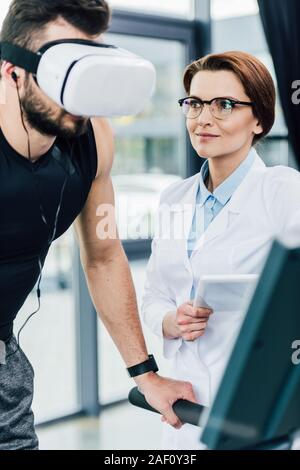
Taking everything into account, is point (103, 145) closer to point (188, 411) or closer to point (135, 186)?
point (188, 411)

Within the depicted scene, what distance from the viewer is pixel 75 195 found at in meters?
1.39

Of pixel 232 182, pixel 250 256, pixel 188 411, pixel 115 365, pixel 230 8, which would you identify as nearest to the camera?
pixel 188 411

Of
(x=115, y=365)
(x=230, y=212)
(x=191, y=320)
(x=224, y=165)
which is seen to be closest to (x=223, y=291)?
(x=191, y=320)

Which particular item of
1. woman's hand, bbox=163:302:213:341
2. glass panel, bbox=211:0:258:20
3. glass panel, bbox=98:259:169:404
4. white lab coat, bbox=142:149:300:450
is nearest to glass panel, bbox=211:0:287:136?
glass panel, bbox=211:0:258:20

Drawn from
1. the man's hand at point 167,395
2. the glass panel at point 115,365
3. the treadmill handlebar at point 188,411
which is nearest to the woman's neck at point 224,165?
the man's hand at point 167,395

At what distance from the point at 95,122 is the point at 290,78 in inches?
61.5

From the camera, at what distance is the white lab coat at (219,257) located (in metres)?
1.44

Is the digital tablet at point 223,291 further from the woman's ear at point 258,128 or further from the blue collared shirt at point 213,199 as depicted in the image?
the woman's ear at point 258,128

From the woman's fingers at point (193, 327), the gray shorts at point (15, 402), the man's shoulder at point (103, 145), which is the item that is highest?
the man's shoulder at point (103, 145)

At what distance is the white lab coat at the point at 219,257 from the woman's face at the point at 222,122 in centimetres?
8

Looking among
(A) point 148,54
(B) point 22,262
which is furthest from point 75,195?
(A) point 148,54

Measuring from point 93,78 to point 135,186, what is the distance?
86.5 inches

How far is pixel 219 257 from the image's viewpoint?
4.82 ft
